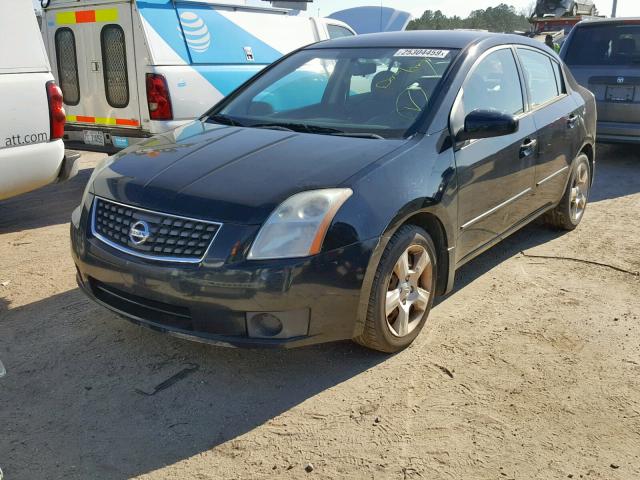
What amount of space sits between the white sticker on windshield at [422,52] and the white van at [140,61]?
3.15 metres

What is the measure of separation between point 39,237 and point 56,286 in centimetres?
127

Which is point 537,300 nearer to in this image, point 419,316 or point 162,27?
point 419,316

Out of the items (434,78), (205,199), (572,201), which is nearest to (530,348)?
(434,78)

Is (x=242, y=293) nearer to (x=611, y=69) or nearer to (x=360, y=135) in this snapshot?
(x=360, y=135)

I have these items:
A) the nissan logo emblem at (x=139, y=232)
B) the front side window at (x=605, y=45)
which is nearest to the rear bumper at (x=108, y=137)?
the nissan logo emblem at (x=139, y=232)

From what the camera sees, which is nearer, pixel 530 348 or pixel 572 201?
pixel 530 348

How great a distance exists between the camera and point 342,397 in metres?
3.15

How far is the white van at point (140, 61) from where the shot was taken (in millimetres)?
6695

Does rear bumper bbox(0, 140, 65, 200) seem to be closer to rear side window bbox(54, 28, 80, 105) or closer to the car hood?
the car hood

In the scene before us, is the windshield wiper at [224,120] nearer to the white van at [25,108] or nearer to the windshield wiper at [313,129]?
the windshield wiper at [313,129]

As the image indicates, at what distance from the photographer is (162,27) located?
685 centimetres

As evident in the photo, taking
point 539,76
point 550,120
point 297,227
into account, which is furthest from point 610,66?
point 297,227

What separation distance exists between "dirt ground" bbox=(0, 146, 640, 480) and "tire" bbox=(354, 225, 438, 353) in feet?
0.45

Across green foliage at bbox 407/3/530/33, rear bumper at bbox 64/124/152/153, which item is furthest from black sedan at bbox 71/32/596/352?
green foliage at bbox 407/3/530/33
